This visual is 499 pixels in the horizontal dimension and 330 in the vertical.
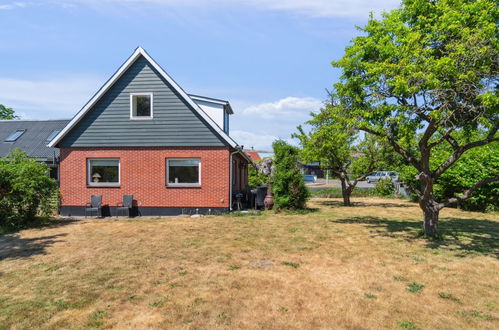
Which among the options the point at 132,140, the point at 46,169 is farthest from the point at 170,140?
the point at 46,169

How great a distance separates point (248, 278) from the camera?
6504 millimetres

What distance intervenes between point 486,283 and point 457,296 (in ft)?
4.07

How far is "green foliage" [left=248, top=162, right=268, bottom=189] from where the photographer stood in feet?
91.6

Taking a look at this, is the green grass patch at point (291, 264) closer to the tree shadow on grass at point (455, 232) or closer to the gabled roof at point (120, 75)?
the tree shadow on grass at point (455, 232)

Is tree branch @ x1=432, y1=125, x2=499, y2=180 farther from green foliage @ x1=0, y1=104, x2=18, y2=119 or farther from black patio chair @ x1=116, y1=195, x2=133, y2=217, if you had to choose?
green foliage @ x1=0, y1=104, x2=18, y2=119

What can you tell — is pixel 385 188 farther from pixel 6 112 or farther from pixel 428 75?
pixel 6 112

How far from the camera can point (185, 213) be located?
15352 millimetres

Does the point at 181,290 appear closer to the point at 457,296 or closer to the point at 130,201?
the point at 457,296

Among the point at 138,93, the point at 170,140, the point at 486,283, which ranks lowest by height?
the point at 486,283

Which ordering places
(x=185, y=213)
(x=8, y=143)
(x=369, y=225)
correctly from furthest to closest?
1. (x=8, y=143)
2. (x=185, y=213)
3. (x=369, y=225)

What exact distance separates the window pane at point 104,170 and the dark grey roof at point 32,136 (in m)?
6.09

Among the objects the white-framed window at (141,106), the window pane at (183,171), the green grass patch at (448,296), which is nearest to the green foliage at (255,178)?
the window pane at (183,171)

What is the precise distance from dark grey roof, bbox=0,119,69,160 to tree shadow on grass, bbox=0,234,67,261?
11.2m

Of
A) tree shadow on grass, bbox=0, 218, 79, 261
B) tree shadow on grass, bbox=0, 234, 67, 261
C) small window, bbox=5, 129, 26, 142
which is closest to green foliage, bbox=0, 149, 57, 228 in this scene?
tree shadow on grass, bbox=0, 218, 79, 261
